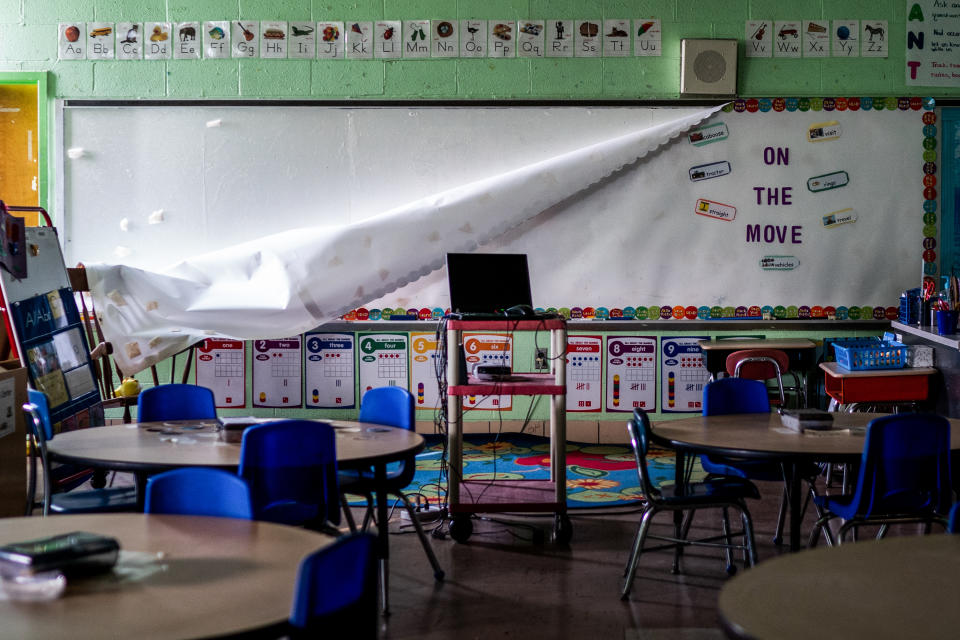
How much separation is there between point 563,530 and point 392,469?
2.86 feet

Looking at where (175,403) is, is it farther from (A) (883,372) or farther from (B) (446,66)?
(A) (883,372)

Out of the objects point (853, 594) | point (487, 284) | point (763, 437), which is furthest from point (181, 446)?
point (853, 594)

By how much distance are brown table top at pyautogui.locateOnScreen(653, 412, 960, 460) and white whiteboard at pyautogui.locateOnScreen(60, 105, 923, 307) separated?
2.47 metres

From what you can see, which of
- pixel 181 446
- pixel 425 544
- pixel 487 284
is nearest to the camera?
pixel 181 446

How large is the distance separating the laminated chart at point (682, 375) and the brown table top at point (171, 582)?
450cm

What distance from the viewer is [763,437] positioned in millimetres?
3484

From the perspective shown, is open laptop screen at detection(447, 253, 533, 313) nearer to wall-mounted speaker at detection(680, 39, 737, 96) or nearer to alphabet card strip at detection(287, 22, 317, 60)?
wall-mounted speaker at detection(680, 39, 737, 96)

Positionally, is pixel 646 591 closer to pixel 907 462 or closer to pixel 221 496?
pixel 907 462

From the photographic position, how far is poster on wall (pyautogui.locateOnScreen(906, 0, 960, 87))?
620cm

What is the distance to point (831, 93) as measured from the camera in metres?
6.24

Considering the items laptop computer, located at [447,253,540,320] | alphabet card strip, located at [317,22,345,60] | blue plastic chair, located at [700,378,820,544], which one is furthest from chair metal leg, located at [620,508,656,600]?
alphabet card strip, located at [317,22,345,60]

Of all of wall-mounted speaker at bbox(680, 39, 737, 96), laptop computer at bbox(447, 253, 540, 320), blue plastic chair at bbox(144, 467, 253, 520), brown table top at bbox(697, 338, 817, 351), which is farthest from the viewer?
wall-mounted speaker at bbox(680, 39, 737, 96)

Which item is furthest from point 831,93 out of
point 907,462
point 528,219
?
point 907,462

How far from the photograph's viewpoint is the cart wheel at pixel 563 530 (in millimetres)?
4324
